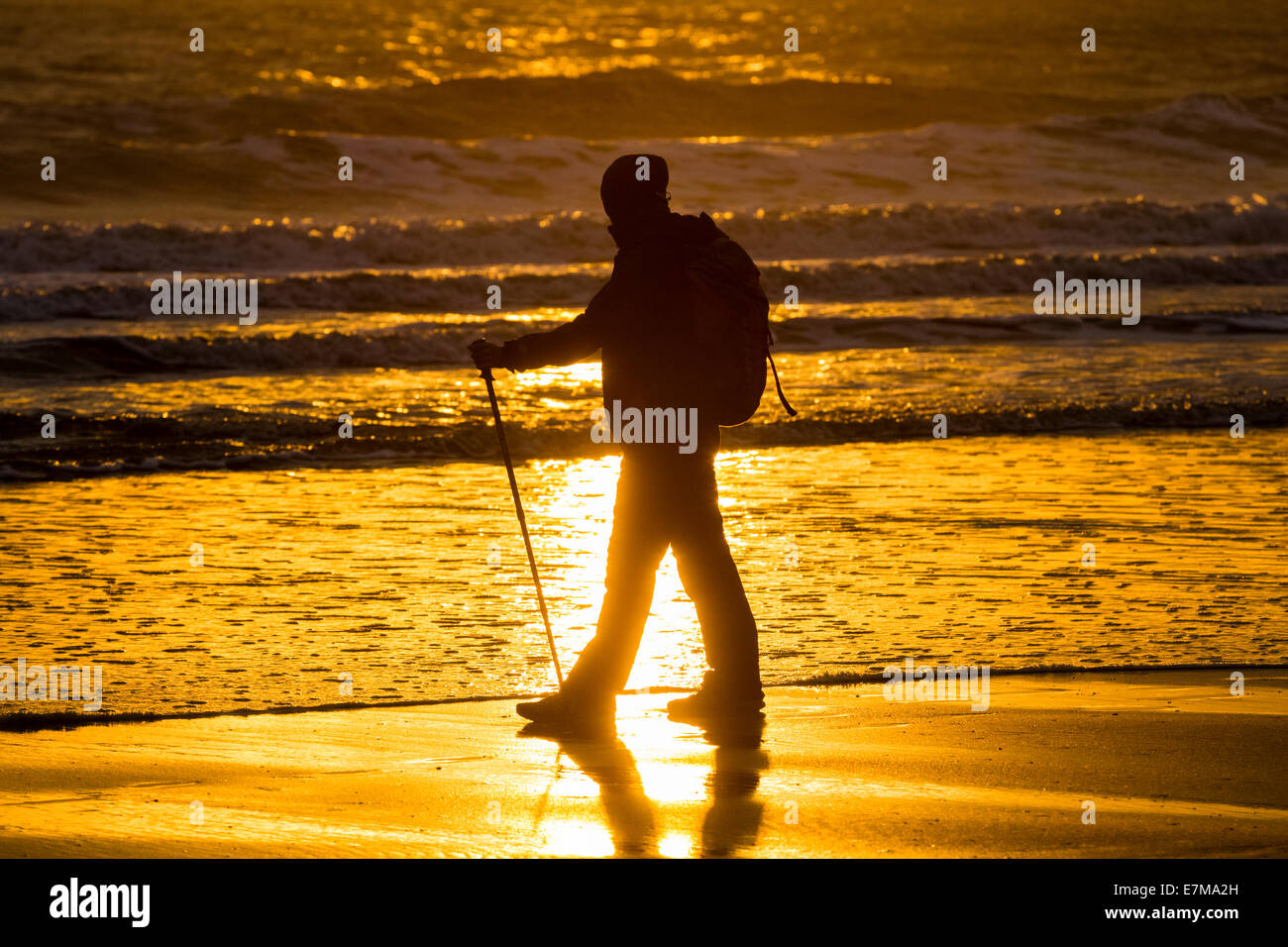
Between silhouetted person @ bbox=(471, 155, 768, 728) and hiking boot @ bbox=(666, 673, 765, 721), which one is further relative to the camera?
hiking boot @ bbox=(666, 673, 765, 721)

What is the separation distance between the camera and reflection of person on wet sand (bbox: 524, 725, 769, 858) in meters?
4.04

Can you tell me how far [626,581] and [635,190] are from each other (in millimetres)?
1191

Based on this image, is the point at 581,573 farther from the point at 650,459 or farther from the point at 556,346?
the point at 556,346

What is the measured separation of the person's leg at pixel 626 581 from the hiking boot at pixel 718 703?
0.76 ft

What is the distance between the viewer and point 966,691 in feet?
18.7

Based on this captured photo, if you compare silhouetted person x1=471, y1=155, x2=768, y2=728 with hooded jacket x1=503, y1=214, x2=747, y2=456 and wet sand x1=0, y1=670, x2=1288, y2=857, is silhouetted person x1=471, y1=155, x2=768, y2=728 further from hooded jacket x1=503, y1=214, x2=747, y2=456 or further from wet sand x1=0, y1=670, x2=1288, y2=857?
wet sand x1=0, y1=670, x2=1288, y2=857

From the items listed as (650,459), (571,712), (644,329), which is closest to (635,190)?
(644,329)

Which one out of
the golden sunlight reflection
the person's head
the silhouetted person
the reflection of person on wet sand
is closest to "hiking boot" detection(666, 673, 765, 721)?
the silhouetted person

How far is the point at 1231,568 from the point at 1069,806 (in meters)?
3.72

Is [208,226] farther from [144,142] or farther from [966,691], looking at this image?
[966,691]

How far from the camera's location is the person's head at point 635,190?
5203 millimetres

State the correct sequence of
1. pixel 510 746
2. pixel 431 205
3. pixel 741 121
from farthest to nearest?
pixel 741 121
pixel 431 205
pixel 510 746

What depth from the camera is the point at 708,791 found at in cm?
452
